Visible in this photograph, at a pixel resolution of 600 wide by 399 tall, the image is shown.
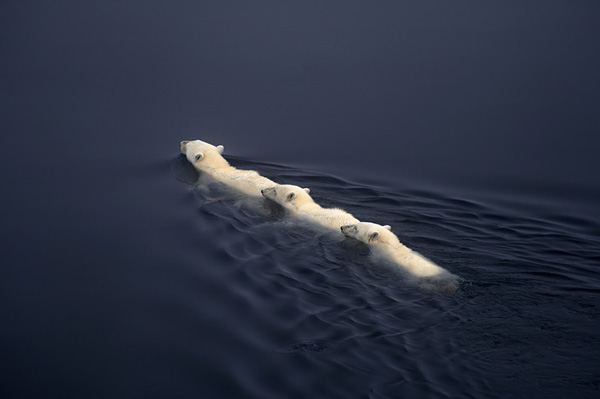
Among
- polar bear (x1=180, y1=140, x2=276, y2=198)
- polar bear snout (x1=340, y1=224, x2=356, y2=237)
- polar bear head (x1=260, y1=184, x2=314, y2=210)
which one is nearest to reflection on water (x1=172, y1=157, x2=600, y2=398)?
polar bear snout (x1=340, y1=224, x2=356, y2=237)

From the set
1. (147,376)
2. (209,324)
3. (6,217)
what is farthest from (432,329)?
(6,217)

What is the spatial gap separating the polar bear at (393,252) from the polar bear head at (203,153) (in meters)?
4.91

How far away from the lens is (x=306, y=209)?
1355cm

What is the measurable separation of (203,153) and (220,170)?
2.41 feet

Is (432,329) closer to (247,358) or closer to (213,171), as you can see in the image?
(247,358)

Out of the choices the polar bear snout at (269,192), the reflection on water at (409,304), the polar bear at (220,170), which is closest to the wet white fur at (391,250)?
the reflection on water at (409,304)

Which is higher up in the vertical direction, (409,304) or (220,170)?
(220,170)

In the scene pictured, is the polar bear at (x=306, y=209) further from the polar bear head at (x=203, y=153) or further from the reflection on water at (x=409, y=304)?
the polar bear head at (x=203, y=153)

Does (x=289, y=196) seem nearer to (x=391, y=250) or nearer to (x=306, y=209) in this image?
(x=306, y=209)

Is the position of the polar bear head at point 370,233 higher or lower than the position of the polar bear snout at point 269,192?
lower

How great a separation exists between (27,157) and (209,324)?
8.84 m

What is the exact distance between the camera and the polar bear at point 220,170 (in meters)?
14.8

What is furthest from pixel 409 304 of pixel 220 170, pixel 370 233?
pixel 220 170

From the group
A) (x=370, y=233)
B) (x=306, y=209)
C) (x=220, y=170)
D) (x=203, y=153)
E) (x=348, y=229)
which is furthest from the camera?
(x=203, y=153)
